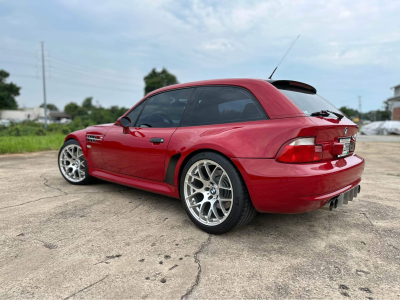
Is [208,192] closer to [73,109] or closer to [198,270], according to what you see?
[198,270]

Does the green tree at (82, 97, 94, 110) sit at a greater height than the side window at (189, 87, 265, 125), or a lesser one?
greater

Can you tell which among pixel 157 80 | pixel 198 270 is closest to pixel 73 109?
pixel 157 80

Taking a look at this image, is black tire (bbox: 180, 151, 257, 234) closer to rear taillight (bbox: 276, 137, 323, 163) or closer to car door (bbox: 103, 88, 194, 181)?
rear taillight (bbox: 276, 137, 323, 163)

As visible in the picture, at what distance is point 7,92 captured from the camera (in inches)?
2662

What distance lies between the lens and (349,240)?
237 cm

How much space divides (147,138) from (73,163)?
1.87 m

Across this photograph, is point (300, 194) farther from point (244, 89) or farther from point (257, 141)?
point (244, 89)

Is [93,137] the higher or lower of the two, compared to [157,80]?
lower

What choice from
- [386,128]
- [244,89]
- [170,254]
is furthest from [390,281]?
[386,128]

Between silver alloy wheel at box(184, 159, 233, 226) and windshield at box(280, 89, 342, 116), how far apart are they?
0.86m

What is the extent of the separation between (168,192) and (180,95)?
1.08 metres

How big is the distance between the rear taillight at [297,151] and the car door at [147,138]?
47.3 inches

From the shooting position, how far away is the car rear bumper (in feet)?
6.84

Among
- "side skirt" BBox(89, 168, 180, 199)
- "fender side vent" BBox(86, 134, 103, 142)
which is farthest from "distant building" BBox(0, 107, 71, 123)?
"side skirt" BBox(89, 168, 180, 199)
